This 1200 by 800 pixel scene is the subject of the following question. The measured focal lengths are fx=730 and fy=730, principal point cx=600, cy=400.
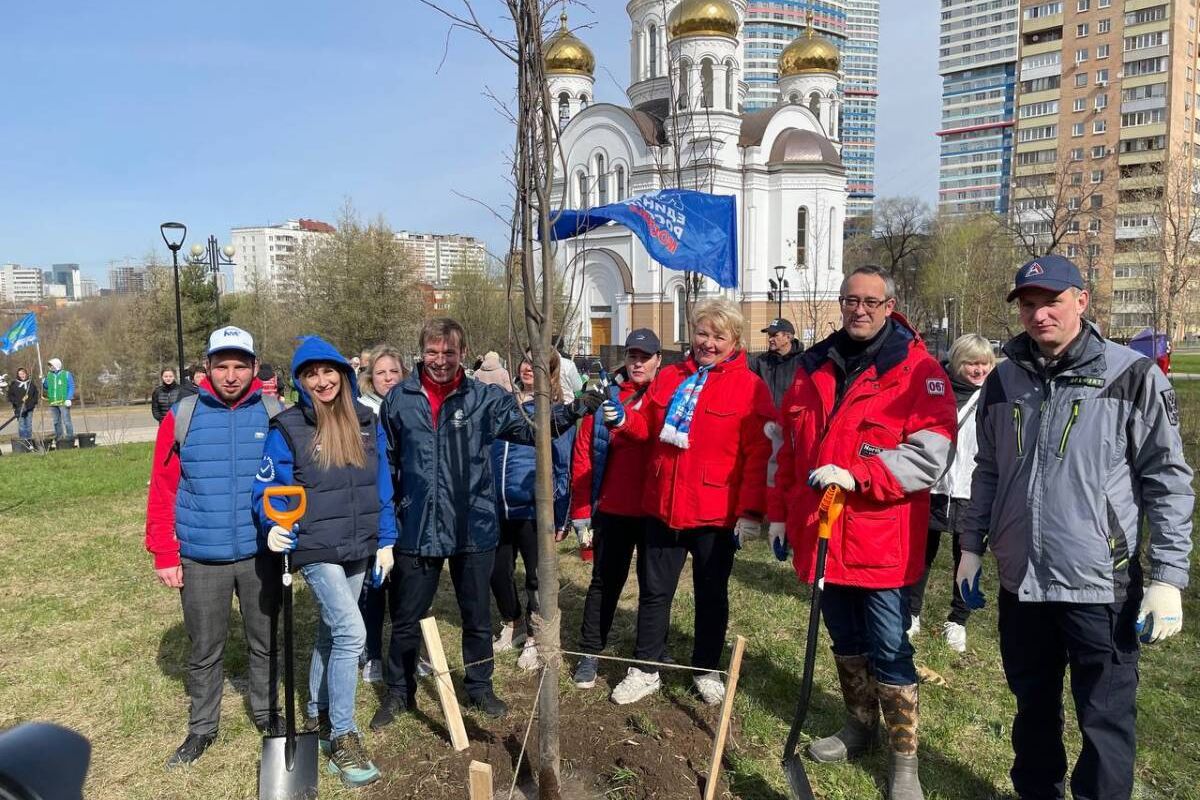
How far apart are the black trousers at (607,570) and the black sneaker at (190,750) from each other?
1.96 m

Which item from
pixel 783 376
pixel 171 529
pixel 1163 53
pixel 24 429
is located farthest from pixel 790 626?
pixel 1163 53

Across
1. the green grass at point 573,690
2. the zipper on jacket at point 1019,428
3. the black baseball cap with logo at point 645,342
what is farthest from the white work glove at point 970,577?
the black baseball cap with logo at point 645,342

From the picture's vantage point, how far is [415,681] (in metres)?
3.87

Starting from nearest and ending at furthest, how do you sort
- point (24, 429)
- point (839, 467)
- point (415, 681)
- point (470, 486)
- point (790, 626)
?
point (839, 467) → point (470, 486) → point (415, 681) → point (790, 626) → point (24, 429)

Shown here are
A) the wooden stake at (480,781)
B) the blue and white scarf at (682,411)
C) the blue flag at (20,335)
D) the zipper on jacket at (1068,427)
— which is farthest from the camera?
the blue flag at (20,335)

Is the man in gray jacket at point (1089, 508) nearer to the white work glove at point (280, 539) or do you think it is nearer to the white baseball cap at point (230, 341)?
the white work glove at point (280, 539)

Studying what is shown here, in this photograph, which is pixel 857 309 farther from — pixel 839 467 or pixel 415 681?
pixel 415 681

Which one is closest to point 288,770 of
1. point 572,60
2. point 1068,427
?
point 1068,427

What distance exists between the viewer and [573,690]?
4000mm

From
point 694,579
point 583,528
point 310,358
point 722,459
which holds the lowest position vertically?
point 694,579

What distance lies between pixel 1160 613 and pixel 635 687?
2.35 metres

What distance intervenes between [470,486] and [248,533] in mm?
1014

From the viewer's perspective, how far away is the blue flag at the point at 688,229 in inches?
229

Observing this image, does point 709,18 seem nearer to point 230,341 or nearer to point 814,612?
point 230,341
